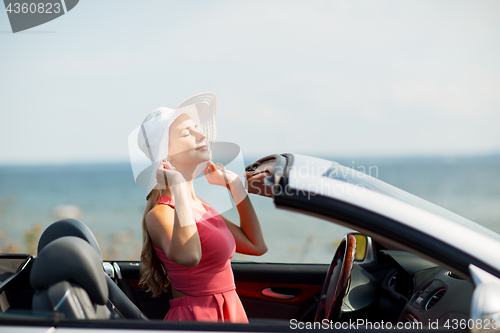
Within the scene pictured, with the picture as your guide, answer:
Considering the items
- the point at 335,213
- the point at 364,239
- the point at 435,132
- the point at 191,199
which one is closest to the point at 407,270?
the point at 364,239

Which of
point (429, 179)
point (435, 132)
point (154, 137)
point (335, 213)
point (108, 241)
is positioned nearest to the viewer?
→ point (335, 213)

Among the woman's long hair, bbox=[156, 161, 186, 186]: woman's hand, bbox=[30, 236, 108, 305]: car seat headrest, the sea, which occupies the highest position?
bbox=[156, 161, 186, 186]: woman's hand

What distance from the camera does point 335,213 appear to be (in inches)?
44.1

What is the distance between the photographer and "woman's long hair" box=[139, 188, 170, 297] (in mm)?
1750

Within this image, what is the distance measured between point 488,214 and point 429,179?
14.0 m

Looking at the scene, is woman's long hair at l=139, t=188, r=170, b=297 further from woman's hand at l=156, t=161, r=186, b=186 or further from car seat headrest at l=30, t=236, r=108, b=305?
car seat headrest at l=30, t=236, r=108, b=305

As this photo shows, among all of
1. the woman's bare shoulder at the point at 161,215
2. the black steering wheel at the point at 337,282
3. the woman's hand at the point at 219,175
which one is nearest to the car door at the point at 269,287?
the black steering wheel at the point at 337,282

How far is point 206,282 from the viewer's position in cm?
172

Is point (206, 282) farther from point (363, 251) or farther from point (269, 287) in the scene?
point (363, 251)

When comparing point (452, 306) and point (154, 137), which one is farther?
point (154, 137)

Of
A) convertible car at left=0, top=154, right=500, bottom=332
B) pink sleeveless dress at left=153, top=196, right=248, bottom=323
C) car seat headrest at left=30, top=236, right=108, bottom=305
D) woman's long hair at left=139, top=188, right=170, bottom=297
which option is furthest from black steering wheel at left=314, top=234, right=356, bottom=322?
car seat headrest at left=30, top=236, right=108, bottom=305

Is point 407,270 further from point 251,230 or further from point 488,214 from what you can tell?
point 488,214

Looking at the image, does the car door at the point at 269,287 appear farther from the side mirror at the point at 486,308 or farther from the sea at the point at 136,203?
the side mirror at the point at 486,308

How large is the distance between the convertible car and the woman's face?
227 millimetres
